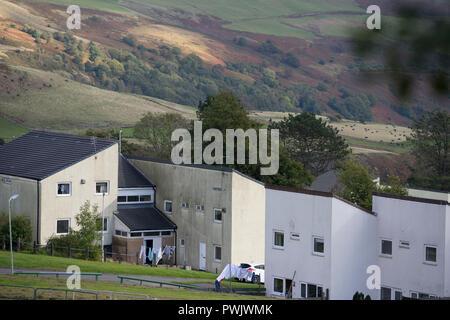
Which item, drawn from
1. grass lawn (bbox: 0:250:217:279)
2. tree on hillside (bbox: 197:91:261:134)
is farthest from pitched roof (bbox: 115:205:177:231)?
tree on hillside (bbox: 197:91:261:134)

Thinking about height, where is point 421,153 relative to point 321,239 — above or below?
above

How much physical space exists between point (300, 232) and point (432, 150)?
61.8 meters

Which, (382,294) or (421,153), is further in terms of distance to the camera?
(421,153)

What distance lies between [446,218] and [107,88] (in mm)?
170761

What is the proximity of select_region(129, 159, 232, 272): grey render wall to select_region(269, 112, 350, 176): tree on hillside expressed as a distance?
1621 inches

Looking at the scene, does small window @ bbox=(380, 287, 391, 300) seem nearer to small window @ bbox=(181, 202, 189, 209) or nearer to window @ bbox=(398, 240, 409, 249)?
window @ bbox=(398, 240, 409, 249)

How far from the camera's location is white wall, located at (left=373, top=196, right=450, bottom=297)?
33719 millimetres

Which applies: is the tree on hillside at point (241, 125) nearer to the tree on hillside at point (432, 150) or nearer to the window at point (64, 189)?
the window at point (64, 189)

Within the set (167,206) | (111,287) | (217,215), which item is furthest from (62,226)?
(111,287)

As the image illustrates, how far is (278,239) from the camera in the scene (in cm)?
3753

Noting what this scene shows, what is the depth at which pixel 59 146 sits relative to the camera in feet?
175
